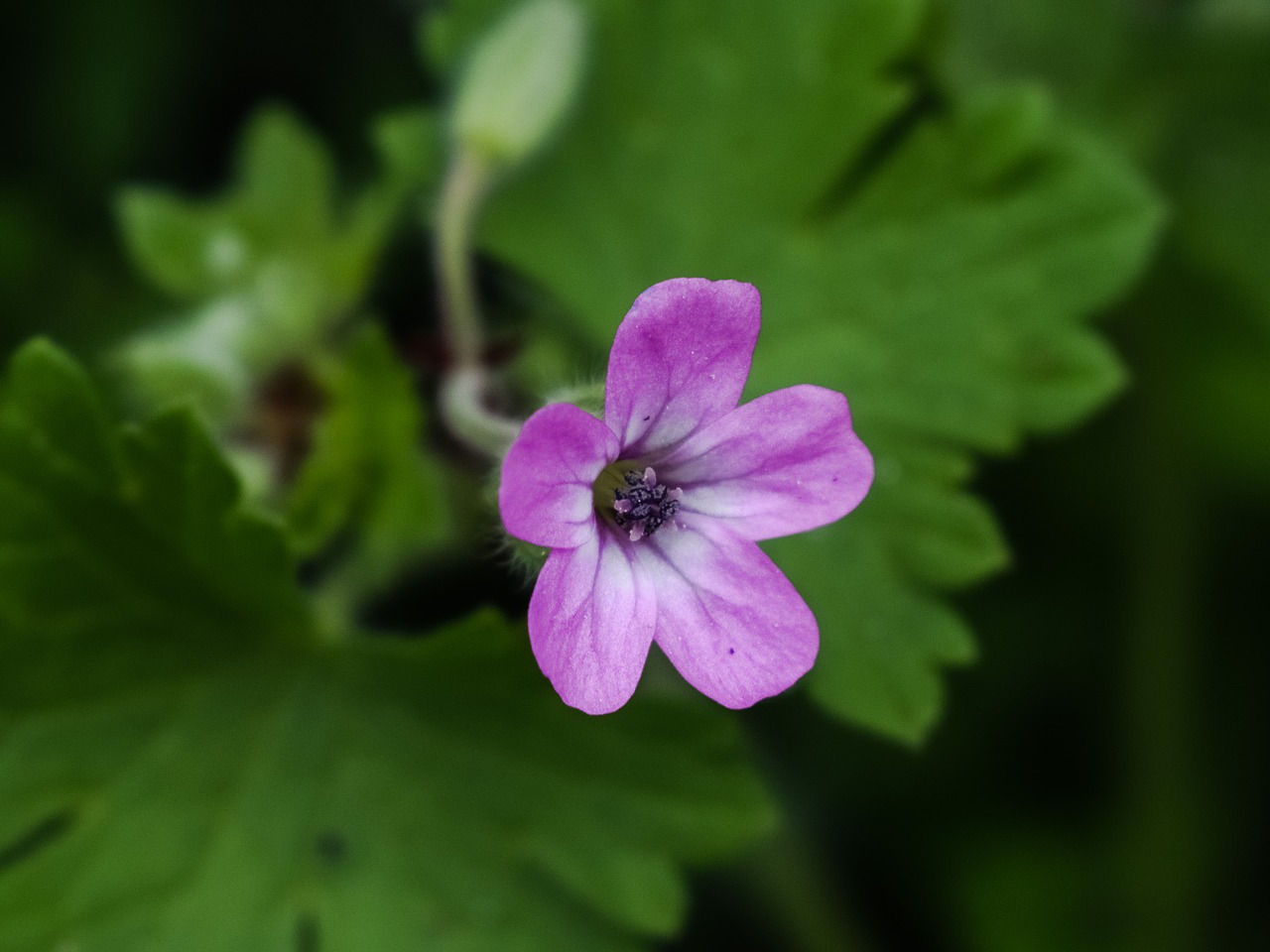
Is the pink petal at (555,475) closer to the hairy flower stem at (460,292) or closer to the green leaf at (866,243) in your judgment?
the hairy flower stem at (460,292)

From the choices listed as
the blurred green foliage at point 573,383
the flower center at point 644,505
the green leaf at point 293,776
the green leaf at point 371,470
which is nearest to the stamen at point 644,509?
the flower center at point 644,505

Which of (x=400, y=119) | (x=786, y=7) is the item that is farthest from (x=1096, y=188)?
(x=400, y=119)

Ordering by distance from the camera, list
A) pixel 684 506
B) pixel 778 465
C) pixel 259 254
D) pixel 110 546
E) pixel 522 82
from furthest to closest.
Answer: pixel 259 254
pixel 522 82
pixel 110 546
pixel 684 506
pixel 778 465

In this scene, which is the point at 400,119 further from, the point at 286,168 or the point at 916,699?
the point at 916,699

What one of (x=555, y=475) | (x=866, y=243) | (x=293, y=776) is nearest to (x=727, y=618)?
(x=555, y=475)

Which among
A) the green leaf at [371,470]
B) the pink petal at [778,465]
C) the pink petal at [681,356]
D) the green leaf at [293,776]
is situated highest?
the pink petal at [681,356]

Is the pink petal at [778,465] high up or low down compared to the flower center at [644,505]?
up

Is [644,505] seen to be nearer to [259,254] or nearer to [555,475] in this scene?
[555,475]

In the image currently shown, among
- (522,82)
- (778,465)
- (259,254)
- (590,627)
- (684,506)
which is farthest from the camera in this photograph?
(259,254)
